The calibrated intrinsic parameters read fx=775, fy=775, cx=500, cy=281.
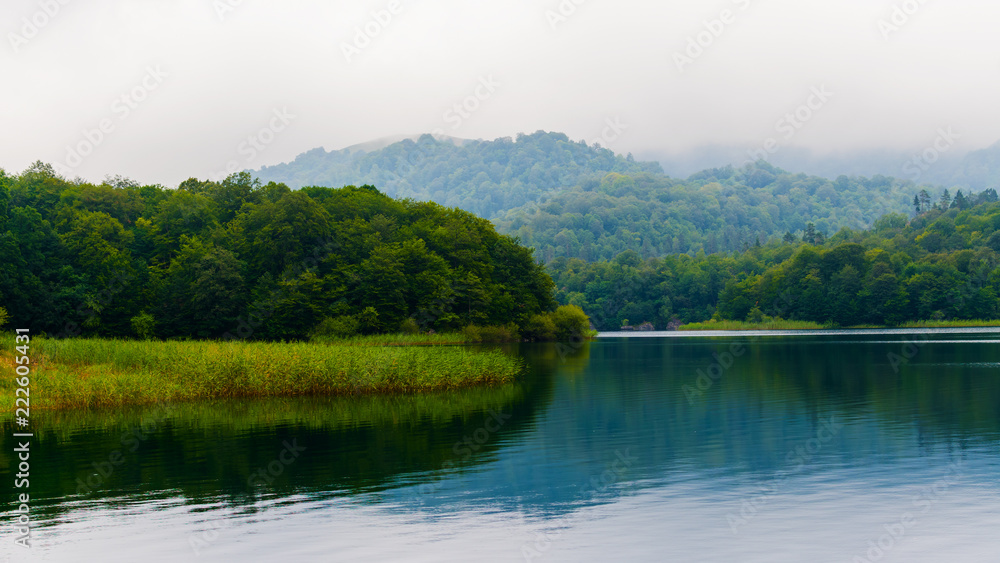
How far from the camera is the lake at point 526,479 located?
16.7m

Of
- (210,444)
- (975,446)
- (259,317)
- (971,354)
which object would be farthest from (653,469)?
(259,317)

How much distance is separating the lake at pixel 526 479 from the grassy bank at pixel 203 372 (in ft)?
6.04

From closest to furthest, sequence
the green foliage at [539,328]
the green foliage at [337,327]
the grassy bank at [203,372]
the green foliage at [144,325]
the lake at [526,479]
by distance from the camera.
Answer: the lake at [526,479] → the grassy bank at [203,372] → the green foliage at [144,325] → the green foliage at [337,327] → the green foliage at [539,328]

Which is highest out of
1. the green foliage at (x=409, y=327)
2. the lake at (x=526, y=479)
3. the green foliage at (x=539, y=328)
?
the green foliage at (x=409, y=327)

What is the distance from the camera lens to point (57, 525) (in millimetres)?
18516

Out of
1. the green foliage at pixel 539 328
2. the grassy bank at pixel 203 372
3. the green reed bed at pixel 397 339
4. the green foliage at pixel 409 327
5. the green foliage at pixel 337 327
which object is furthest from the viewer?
the green foliage at pixel 539 328

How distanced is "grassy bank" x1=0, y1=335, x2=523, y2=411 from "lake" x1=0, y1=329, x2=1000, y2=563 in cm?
184

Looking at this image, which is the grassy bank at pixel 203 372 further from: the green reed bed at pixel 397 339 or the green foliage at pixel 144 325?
the green foliage at pixel 144 325

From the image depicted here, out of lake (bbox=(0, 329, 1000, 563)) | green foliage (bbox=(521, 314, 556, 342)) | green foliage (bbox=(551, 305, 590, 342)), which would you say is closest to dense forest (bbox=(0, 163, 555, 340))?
green foliage (bbox=(521, 314, 556, 342))

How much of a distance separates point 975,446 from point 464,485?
59.4ft

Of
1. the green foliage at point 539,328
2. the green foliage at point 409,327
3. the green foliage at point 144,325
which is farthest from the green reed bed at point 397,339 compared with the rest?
the green foliage at point 539,328

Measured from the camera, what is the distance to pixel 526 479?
76.3 ft

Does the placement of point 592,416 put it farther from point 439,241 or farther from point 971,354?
point 439,241

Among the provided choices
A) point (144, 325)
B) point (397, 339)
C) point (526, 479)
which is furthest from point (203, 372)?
point (144, 325)
